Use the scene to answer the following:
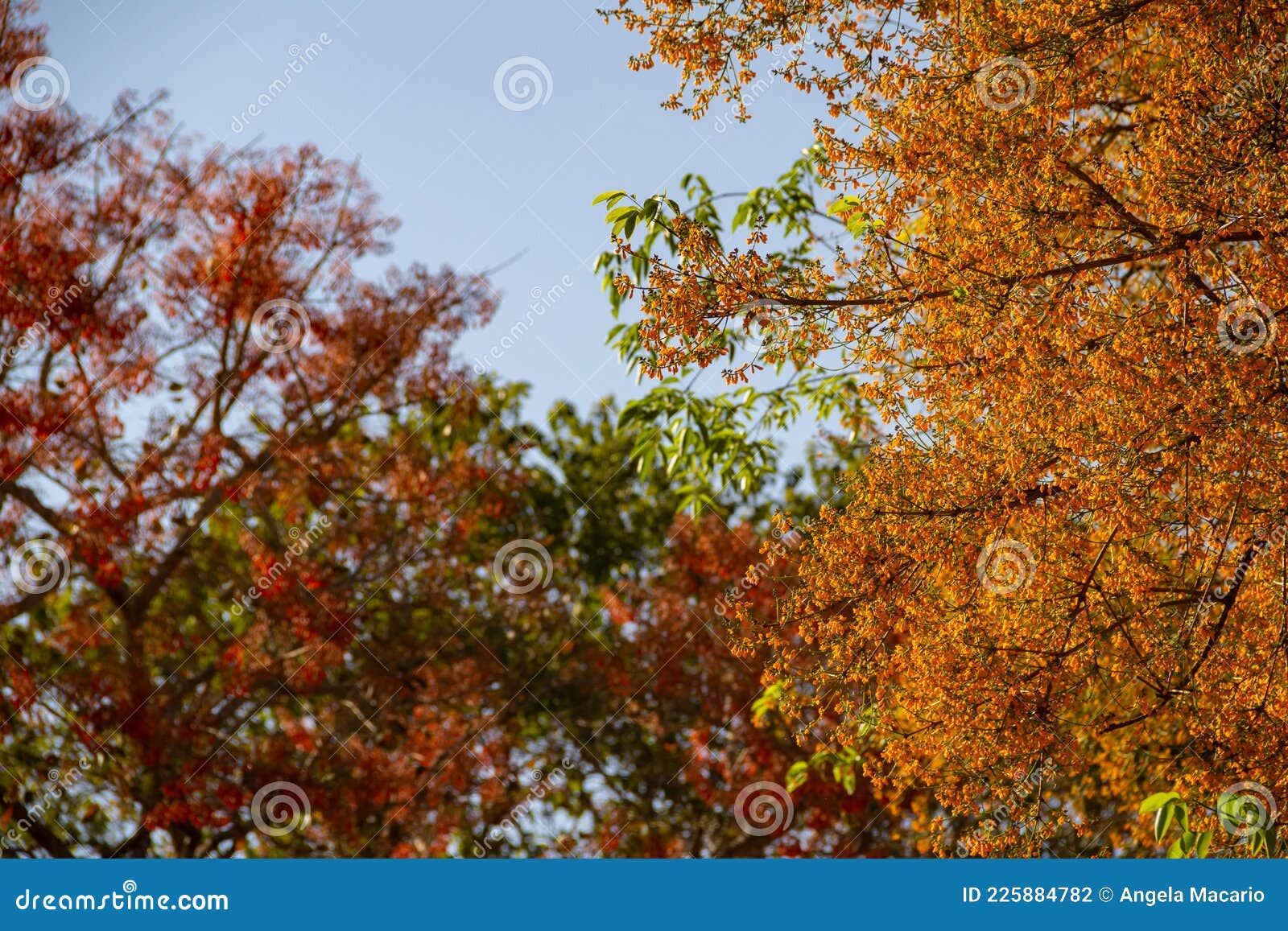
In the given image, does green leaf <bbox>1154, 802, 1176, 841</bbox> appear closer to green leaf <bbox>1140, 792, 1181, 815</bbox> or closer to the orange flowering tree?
green leaf <bbox>1140, 792, 1181, 815</bbox>

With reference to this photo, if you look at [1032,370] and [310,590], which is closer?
[1032,370]

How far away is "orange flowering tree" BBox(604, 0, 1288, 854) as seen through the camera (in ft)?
12.1

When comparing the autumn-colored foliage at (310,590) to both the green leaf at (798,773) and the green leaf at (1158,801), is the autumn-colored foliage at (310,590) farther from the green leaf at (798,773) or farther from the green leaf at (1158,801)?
the green leaf at (1158,801)

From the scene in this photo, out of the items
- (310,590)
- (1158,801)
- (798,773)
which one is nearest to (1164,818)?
(1158,801)

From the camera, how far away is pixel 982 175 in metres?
4.05

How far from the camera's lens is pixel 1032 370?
3771 mm

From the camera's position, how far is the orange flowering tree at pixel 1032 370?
3699 mm

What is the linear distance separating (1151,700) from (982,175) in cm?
291

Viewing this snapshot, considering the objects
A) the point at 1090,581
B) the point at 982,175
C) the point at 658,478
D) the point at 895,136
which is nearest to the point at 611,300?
the point at 895,136

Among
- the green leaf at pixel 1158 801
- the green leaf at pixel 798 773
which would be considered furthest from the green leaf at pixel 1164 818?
the green leaf at pixel 798 773

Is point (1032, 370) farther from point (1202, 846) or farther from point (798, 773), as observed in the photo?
point (798, 773)

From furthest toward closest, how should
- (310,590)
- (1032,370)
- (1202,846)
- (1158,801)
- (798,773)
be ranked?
(310,590) < (798,773) < (1032,370) < (1202,846) < (1158,801)

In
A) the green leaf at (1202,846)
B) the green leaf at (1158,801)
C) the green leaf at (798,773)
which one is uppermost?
the green leaf at (798,773)

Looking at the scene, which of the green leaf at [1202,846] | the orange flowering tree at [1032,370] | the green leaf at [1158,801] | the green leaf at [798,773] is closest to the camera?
the green leaf at [1158,801]
